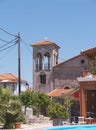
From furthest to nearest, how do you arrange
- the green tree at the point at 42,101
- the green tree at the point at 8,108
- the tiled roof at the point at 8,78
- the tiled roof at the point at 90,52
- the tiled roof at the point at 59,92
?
the tiled roof at the point at 8,78
the tiled roof at the point at 59,92
the green tree at the point at 42,101
the tiled roof at the point at 90,52
the green tree at the point at 8,108

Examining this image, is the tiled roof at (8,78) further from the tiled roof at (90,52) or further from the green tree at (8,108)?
the green tree at (8,108)

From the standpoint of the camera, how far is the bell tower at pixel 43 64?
57062 mm

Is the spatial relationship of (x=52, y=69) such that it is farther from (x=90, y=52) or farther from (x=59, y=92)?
(x=90, y=52)

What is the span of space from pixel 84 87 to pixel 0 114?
663 centimetres

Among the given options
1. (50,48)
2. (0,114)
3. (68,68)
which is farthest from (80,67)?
(0,114)

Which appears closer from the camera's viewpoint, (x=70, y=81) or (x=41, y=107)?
(x=41, y=107)

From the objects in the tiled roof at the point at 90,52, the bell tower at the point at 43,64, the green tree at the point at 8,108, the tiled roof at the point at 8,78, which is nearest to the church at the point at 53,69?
the bell tower at the point at 43,64

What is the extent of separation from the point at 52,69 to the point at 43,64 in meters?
1.54

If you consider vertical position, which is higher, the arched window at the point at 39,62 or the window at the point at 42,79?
the arched window at the point at 39,62

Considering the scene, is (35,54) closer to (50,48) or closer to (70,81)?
(50,48)

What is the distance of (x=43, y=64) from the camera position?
5781cm

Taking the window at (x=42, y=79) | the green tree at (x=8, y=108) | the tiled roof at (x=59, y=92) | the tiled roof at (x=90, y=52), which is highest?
the tiled roof at (x=90, y=52)

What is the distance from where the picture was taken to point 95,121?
86.1ft

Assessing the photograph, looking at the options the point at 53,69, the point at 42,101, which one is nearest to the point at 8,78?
the point at 53,69
